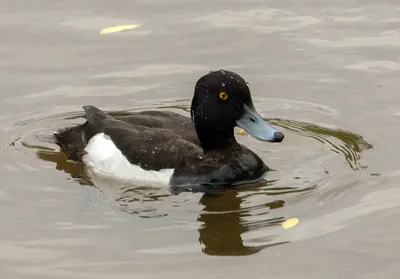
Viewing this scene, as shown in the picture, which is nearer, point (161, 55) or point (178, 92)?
point (178, 92)

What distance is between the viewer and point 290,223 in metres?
7.60

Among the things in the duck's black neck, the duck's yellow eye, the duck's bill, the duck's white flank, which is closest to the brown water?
the duck's white flank

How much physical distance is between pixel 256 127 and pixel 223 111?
0.31 metres

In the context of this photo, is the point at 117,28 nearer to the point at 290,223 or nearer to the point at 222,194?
the point at 222,194

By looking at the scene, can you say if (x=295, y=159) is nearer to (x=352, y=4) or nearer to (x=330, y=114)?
(x=330, y=114)

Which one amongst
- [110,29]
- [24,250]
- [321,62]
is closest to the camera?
[24,250]

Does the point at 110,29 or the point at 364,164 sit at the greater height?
the point at 110,29

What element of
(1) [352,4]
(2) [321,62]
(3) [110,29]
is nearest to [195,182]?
(2) [321,62]

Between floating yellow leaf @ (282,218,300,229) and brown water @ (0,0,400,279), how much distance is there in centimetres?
5

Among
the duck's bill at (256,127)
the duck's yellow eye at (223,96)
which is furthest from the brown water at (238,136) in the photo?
the duck's yellow eye at (223,96)

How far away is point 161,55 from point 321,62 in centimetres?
171

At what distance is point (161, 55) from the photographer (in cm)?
Answer: 1101

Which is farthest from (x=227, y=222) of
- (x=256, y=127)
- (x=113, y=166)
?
(x=113, y=166)

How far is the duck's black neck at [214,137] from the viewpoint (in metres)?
8.59
